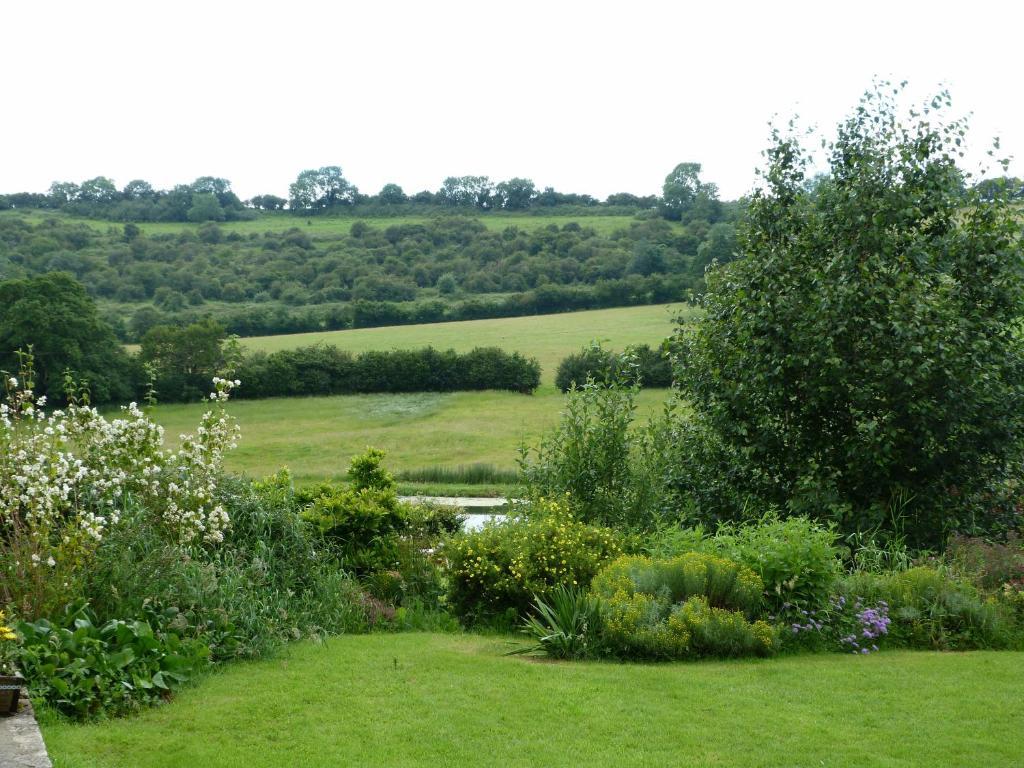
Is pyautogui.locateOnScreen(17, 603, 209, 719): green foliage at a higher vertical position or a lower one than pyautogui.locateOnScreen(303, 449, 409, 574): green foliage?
higher

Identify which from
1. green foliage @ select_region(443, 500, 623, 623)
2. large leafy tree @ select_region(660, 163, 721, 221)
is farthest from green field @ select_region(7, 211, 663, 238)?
green foliage @ select_region(443, 500, 623, 623)

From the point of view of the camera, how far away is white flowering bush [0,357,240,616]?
6.85 metres

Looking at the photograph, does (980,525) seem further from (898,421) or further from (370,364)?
(370,364)

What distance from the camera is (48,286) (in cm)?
4438

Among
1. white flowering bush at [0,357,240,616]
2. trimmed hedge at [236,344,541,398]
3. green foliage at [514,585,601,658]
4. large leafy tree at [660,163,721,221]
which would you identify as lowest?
trimmed hedge at [236,344,541,398]

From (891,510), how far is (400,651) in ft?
20.2

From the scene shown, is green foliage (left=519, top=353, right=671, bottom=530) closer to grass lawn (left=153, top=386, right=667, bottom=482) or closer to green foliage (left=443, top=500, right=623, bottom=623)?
green foliage (left=443, top=500, right=623, bottom=623)

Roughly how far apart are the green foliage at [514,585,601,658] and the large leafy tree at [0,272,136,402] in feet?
123

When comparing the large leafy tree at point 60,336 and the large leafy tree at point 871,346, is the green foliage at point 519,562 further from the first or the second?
the large leafy tree at point 60,336

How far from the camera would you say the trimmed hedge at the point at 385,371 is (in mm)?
49906

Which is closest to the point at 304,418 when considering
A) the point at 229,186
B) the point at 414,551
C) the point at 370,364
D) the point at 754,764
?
the point at 370,364

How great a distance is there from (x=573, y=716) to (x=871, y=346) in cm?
662

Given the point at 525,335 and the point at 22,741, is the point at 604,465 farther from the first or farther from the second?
the point at 525,335

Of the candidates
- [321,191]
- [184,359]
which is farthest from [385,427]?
[321,191]
